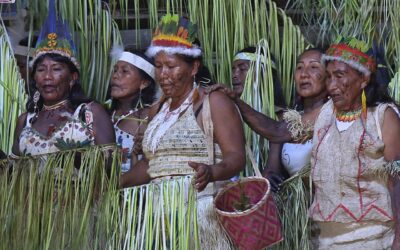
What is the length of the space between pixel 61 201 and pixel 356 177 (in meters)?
1.36

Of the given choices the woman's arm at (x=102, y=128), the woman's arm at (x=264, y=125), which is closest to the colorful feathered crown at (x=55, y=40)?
the woman's arm at (x=102, y=128)

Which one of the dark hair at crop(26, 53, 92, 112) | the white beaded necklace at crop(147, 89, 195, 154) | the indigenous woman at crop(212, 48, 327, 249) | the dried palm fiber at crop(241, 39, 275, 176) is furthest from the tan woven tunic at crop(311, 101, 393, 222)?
the dark hair at crop(26, 53, 92, 112)

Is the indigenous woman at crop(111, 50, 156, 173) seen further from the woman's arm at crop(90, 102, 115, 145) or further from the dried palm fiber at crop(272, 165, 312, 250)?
the dried palm fiber at crop(272, 165, 312, 250)

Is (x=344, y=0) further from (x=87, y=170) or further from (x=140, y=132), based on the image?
(x=87, y=170)

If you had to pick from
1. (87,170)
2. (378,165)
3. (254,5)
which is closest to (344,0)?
(254,5)

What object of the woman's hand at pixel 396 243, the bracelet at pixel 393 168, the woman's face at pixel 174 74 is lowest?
the woman's hand at pixel 396 243

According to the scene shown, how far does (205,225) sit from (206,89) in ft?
2.12

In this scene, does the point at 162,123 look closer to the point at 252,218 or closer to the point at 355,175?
the point at 252,218

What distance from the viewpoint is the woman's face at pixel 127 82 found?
22.5 ft

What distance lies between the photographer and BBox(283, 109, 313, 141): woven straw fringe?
20.1ft

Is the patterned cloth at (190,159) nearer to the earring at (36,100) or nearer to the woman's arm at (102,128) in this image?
the woman's arm at (102,128)

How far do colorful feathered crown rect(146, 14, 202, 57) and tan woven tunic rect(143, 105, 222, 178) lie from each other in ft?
0.91

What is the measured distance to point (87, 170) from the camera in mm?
5570

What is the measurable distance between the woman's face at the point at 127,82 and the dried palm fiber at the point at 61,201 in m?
1.25
